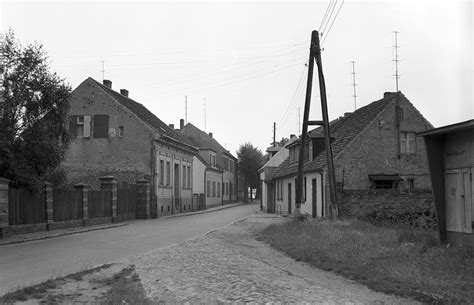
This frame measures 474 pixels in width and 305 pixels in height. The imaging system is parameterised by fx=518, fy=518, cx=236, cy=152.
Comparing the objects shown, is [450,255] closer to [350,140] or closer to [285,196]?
[350,140]

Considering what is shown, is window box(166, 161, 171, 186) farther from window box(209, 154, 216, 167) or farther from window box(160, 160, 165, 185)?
window box(209, 154, 216, 167)

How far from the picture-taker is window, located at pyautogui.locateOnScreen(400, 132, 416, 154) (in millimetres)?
29688

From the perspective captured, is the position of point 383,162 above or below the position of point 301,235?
above

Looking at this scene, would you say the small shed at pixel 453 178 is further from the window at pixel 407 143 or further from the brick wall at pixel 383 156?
the window at pixel 407 143

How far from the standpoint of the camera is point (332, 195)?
21.6 m

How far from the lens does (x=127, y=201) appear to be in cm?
3341

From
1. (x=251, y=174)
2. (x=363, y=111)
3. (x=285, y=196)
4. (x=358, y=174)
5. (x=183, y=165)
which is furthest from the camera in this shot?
(x=251, y=174)

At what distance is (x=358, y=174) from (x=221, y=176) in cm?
4183

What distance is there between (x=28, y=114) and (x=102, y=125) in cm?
1785

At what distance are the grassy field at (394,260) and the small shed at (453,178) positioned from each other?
65 cm

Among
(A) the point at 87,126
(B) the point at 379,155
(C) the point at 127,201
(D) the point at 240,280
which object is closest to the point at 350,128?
(B) the point at 379,155

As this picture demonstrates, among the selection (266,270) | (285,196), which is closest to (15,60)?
(266,270)

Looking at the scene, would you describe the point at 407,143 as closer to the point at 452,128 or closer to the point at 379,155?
the point at 379,155

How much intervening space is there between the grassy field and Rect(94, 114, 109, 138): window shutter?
24259mm
